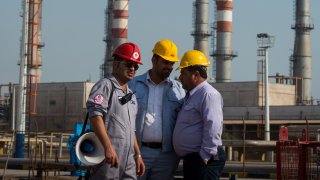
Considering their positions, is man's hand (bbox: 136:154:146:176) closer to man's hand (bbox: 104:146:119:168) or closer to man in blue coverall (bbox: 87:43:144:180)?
man in blue coverall (bbox: 87:43:144:180)

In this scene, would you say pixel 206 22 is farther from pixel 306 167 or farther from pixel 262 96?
pixel 306 167

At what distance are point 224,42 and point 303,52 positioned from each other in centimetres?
543

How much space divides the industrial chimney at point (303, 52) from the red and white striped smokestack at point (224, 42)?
457cm

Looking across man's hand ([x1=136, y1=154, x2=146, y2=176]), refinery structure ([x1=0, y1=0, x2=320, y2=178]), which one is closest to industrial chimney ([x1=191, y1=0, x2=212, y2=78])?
refinery structure ([x1=0, y1=0, x2=320, y2=178])

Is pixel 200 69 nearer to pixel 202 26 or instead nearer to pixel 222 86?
pixel 222 86

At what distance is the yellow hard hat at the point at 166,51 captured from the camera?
6.40 metres

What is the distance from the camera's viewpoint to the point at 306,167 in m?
8.59

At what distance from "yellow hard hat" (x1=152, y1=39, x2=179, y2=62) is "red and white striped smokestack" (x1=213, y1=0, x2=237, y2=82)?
160ft

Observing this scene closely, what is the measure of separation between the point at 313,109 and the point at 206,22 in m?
16.0

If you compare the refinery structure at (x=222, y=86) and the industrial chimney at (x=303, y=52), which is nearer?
the refinery structure at (x=222, y=86)

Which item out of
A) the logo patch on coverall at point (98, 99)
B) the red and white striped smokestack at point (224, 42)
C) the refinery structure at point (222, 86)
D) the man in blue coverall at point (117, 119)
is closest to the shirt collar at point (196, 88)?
the man in blue coverall at point (117, 119)

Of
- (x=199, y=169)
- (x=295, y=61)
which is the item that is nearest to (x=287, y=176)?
(x=199, y=169)

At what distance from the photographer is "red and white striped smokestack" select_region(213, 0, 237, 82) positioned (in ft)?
180

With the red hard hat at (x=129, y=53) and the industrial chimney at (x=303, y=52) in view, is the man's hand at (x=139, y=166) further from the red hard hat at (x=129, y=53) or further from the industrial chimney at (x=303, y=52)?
the industrial chimney at (x=303, y=52)
